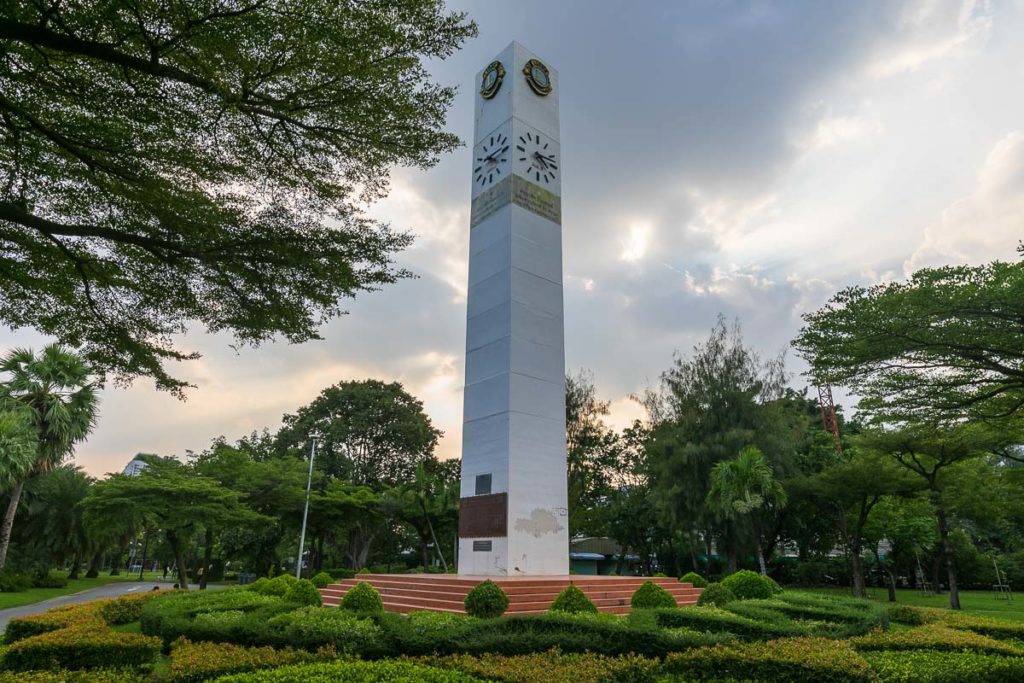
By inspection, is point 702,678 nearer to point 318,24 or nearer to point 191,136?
point 318,24

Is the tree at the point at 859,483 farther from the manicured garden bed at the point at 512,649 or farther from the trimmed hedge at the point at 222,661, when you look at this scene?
the trimmed hedge at the point at 222,661

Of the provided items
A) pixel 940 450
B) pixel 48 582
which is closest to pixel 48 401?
pixel 48 582

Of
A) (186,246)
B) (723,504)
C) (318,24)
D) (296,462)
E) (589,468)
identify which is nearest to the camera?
(318,24)

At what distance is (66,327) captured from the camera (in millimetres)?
10094

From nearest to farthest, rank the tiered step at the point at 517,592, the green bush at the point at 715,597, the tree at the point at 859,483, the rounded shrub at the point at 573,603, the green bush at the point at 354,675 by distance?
the green bush at the point at 354,675, the rounded shrub at the point at 573,603, the tiered step at the point at 517,592, the green bush at the point at 715,597, the tree at the point at 859,483

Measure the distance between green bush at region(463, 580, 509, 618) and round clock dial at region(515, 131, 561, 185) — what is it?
41.5 feet

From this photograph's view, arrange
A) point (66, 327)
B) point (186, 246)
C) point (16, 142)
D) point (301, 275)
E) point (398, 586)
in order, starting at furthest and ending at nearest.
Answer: point (398, 586), point (66, 327), point (301, 275), point (186, 246), point (16, 142)

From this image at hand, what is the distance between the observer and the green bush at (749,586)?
1559cm

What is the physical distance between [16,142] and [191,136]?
6.95 ft

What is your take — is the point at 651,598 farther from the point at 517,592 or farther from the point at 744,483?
the point at 744,483

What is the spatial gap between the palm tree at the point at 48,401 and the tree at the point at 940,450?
32.3 metres

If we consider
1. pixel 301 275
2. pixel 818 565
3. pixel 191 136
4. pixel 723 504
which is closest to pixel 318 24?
pixel 191 136

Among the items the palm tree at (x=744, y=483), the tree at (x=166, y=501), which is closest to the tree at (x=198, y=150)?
the tree at (x=166, y=501)

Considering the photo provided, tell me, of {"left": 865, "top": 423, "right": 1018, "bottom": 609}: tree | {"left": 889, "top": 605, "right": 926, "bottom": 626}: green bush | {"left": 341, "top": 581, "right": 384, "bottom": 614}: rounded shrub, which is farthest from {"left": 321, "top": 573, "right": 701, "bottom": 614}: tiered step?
{"left": 865, "top": 423, "right": 1018, "bottom": 609}: tree
